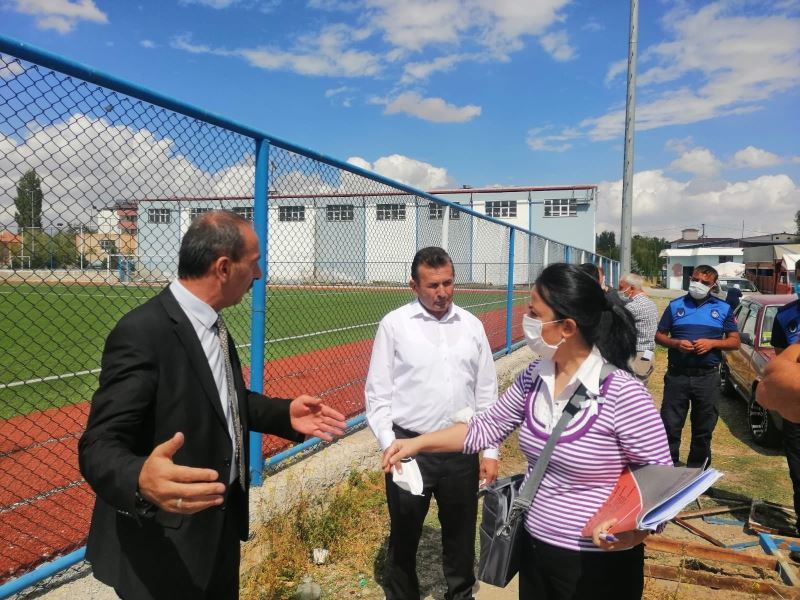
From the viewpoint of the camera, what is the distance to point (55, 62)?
236 cm

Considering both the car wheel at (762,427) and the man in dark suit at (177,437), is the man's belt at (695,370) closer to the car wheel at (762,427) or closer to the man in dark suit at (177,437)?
the car wheel at (762,427)

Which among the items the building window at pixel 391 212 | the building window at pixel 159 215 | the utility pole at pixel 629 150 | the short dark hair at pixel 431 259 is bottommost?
the short dark hair at pixel 431 259

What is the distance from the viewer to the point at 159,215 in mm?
3271

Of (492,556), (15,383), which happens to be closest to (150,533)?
(492,556)

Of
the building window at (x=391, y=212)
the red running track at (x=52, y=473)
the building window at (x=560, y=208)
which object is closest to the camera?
the red running track at (x=52, y=473)

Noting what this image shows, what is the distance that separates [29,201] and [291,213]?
90.3 inches

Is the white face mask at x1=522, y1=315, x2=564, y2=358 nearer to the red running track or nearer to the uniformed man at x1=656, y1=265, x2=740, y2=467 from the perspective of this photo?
the red running track

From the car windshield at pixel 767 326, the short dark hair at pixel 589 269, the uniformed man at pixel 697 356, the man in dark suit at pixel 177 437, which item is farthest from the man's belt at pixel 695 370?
the man in dark suit at pixel 177 437

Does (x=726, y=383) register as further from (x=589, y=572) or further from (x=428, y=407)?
(x=589, y=572)

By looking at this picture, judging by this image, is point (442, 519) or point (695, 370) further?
point (695, 370)

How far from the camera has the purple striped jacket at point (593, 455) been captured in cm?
204

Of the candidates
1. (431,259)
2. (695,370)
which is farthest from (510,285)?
(431,259)

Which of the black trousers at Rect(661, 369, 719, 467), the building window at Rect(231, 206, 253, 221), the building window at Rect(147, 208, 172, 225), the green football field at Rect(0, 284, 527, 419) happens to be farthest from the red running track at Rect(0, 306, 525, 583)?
the black trousers at Rect(661, 369, 719, 467)

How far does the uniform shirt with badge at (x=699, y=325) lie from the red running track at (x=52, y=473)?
3.42 meters
